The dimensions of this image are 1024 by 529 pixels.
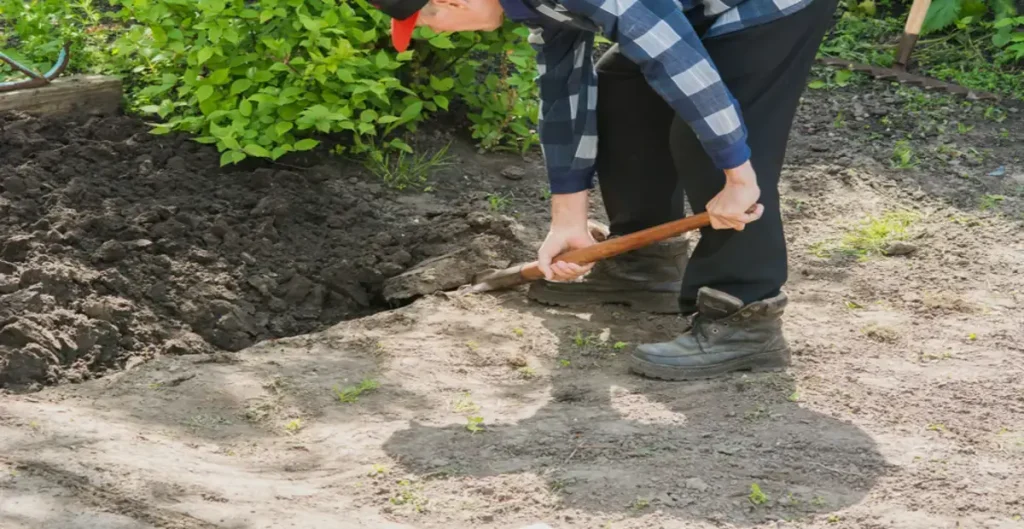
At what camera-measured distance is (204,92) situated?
14.7ft

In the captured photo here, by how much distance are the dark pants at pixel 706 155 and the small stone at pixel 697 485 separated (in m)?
0.80

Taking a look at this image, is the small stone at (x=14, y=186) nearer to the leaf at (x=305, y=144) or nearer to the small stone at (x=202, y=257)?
the small stone at (x=202, y=257)

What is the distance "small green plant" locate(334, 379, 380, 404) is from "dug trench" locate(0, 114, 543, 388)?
0.60 m

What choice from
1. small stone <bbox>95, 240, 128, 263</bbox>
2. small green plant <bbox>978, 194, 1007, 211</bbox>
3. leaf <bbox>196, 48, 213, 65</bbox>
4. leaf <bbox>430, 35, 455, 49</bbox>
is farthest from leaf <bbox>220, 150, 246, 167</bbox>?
small green plant <bbox>978, 194, 1007, 211</bbox>

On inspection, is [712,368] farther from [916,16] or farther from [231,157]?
[916,16]

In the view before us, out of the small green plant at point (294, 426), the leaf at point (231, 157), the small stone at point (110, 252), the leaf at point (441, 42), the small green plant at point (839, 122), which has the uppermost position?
the leaf at point (441, 42)

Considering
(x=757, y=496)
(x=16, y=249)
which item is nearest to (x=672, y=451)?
(x=757, y=496)

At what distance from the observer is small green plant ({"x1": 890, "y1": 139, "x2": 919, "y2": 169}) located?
4957 mm

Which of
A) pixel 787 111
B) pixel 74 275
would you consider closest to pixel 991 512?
pixel 787 111

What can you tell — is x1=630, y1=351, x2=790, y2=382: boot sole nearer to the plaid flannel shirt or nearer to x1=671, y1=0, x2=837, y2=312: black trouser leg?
x1=671, y1=0, x2=837, y2=312: black trouser leg

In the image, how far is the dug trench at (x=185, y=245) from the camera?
11.7ft

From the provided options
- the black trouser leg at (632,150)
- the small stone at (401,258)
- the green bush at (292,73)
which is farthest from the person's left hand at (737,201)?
the green bush at (292,73)

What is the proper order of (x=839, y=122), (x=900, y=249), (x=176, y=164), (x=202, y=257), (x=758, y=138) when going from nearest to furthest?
(x=758, y=138) → (x=202, y=257) → (x=900, y=249) → (x=176, y=164) → (x=839, y=122)

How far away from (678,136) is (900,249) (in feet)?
4.56
